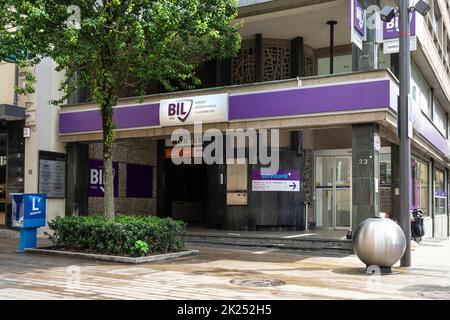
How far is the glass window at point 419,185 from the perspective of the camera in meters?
22.3

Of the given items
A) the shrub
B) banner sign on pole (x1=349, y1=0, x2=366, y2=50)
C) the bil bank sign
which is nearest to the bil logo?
the bil bank sign

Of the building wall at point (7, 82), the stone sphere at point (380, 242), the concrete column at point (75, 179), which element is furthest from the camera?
the concrete column at point (75, 179)

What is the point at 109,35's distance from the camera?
12594mm

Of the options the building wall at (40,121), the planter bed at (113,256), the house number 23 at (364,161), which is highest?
the building wall at (40,121)

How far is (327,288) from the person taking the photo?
29.9 feet

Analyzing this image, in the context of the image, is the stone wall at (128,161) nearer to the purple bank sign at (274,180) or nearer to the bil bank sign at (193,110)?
the bil bank sign at (193,110)

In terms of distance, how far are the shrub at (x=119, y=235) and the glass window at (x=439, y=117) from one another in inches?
686

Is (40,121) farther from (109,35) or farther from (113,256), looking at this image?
(113,256)

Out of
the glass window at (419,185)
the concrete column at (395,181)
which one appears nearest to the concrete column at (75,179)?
the concrete column at (395,181)

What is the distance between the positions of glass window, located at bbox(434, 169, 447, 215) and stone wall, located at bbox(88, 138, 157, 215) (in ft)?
45.7

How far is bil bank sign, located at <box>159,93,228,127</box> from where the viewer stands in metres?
16.4

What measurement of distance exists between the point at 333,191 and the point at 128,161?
8.35 meters

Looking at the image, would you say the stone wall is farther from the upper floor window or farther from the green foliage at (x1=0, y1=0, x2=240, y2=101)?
the upper floor window
